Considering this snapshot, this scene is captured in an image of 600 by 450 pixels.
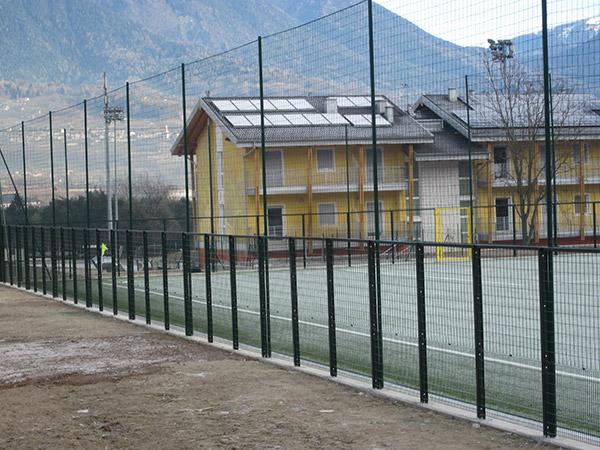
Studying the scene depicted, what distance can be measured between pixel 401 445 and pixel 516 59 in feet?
21.1

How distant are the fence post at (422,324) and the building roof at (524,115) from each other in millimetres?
4103

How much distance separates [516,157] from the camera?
16.8 m

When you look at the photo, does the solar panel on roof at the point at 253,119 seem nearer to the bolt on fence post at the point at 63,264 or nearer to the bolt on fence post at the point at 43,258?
the bolt on fence post at the point at 43,258

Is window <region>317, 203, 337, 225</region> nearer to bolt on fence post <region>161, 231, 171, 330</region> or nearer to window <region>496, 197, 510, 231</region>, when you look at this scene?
window <region>496, 197, 510, 231</region>

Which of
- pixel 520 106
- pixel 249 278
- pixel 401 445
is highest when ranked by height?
pixel 520 106

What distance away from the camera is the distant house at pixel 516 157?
565 inches

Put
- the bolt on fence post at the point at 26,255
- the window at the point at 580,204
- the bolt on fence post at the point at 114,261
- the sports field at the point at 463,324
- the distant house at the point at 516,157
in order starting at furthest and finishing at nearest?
the bolt on fence post at the point at 26,255 → the window at the point at 580,204 → the bolt on fence post at the point at 114,261 → the distant house at the point at 516,157 → the sports field at the point at 463,324

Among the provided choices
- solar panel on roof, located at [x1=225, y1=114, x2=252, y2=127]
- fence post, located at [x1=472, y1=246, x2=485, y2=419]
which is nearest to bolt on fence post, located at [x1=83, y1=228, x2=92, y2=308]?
solar panel on roof, located at [x1=225, y1=114, x2=252, y2=127]

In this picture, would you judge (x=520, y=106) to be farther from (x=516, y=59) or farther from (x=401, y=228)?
(x=401, y=228)

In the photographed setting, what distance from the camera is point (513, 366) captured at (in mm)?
9539

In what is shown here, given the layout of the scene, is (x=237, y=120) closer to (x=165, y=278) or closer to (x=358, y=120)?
(x=358, y=120)

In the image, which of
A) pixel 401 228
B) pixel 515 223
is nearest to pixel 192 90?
pixel 515 223

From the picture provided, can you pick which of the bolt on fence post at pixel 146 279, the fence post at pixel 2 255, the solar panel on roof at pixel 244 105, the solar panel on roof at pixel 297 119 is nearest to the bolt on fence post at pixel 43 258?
the fence post at pixel 2 255

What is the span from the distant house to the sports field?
3514 mm
